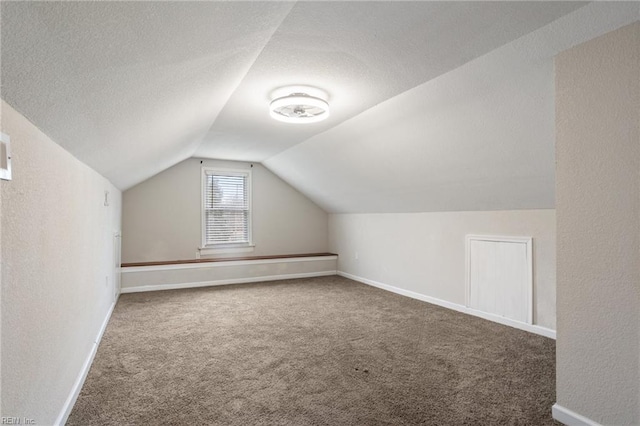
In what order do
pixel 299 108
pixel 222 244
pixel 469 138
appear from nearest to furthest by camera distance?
1. pixel 299 108
2. pixel 469 138
3. pixel 222 244

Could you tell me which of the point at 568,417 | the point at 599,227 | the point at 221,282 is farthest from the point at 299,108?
the point at 221,282

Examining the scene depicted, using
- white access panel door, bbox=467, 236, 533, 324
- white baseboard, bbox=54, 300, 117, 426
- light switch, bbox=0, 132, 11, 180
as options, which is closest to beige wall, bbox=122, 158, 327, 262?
white baseboard, bbox=54, 300, 117, 426

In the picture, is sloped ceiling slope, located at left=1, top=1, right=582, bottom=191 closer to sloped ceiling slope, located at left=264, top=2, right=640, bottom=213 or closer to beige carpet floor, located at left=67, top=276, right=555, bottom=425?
sloped ceiling slope, located at left=264, top=2, right=640, bottom=213

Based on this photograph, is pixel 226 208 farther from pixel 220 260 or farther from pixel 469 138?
pixel 469 138

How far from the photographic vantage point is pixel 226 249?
6.26 metres

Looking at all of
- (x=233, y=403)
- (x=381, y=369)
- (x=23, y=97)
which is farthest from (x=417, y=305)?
(x=23, y=97)

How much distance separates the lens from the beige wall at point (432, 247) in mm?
3439

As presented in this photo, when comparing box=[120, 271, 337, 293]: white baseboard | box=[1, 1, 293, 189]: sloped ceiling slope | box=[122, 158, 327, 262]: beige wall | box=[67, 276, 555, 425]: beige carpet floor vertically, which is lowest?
box=[67, 276, 555, 425]: beige carpet floor

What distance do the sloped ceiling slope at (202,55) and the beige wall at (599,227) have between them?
396 millimetres

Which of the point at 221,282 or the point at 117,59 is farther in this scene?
the point at 221,282

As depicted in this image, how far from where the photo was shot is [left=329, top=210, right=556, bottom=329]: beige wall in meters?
3.44

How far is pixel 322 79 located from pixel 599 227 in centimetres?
184

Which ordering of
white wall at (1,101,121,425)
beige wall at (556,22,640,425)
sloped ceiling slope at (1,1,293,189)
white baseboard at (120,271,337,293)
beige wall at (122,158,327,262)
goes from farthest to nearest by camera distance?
beige wall at (122,158,327,262), white baseboard at (120,271,337,293), beige wall at (556,22,640,425), white wall at (1,101,121,425), sloped ceiling slope at (1,1,293,189)

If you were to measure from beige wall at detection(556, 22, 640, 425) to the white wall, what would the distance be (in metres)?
2.48
